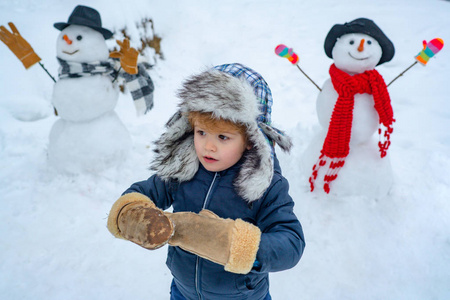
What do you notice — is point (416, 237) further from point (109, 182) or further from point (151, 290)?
point (109, 182)

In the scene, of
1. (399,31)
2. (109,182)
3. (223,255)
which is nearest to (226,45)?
(399,31)

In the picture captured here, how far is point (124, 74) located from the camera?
2709mm

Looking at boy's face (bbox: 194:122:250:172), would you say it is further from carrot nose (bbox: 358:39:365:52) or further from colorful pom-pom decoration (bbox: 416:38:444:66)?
colorful pom-pom decoration (bbox: 416:38:444:66)

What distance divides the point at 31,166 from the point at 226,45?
3.72 meters

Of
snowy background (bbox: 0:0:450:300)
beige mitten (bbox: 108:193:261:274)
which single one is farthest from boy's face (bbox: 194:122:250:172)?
snowy background (bbox: 0:0:450:300)

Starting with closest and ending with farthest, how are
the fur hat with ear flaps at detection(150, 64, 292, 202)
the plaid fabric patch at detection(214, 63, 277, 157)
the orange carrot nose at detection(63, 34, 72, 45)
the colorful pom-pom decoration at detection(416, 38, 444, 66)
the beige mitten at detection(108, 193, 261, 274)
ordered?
the beige mitten at detection(108, 193, 261, 274), the fur hat with ear flaps at detection(150, 64, 292, 202), the plaid fabric patch at detection(214, 63, 277, 157), the colorful pom-pom decoration at detection(416, 38, 444, 66), the orange carrot nose at detection(63, 34, 72, 45)

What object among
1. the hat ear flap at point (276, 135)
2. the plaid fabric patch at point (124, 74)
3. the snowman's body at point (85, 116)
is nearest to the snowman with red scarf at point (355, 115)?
the hat ear flap at point (276, 135)

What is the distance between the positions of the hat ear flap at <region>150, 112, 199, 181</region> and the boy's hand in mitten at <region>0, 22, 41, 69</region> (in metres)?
1.85

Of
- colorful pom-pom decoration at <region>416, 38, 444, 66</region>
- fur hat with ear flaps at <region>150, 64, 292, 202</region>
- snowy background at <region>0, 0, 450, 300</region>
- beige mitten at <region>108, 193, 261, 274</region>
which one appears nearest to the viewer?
beige mitten at <region>108, 193, 261, 274</region>

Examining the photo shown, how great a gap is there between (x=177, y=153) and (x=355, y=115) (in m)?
1.57

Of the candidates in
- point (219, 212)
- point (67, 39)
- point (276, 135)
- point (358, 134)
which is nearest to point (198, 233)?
point (219, 212)

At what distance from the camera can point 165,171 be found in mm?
1323

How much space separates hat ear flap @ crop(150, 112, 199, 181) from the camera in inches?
51.6

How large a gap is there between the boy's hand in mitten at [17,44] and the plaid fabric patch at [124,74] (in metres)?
0.24
